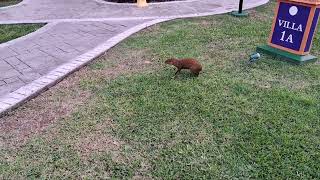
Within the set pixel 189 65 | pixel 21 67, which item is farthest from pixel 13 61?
pixel 189 65

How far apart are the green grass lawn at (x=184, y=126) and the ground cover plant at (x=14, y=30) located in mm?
2252

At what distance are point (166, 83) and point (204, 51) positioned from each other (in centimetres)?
148

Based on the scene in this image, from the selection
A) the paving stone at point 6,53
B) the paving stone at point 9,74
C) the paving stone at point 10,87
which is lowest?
the paving stone at point 10,87

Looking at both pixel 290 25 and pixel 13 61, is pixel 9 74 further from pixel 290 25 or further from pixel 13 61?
pixel 290 25

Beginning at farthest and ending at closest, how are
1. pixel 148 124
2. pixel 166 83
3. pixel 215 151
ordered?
pixel 166 83
pixel 148 124
pixel 215 151

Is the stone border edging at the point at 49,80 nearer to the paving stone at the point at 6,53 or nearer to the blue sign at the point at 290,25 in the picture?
the paving stone at the point at 6,53

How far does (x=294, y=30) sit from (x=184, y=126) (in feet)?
9.09

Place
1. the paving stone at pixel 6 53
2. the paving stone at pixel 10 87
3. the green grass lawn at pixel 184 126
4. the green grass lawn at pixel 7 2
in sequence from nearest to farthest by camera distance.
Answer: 1. the green grass lawn at pixel 184 126
2. the paving stone at pixel 10 87
3. the paving stone at pixel 6 53
4. the green grass lawn at pixel 7 2

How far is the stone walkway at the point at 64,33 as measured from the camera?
4.25 metres

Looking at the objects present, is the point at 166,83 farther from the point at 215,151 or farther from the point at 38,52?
the point at 38,52

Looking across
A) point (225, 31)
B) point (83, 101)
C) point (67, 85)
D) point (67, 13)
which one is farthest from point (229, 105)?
point (67, 13)

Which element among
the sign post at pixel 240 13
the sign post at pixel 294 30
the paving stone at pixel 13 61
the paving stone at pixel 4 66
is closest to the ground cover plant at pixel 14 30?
the paving stone at pixel 13 61

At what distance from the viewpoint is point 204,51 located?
17.6 ft

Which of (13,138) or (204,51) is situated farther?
(204,51)
